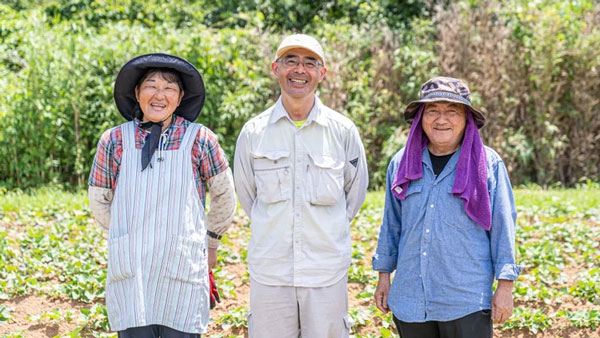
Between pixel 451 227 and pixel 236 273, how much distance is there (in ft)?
9.47

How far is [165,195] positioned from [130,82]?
22.9 inches

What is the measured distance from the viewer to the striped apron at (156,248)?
9.65 feet

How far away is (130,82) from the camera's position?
3180mm

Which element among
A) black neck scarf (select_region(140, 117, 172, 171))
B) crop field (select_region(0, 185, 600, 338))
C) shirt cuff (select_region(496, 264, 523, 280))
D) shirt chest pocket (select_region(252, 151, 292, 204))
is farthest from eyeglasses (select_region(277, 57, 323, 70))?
crop field (select_region(0, 185, 600, 338))

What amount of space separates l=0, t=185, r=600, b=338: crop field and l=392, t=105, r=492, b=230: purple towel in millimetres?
1453

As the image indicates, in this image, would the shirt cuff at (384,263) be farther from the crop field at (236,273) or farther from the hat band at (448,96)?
the crop field at (236,273)

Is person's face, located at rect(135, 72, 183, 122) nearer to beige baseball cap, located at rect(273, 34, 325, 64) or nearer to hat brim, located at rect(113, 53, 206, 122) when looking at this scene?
hat brim, located at rect(113, 53, 206, 122)

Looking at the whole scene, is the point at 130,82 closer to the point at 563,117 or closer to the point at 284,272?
the point at 284,272

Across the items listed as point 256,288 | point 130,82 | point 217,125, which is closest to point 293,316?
point 256,288

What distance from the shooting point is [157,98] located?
3080 mm

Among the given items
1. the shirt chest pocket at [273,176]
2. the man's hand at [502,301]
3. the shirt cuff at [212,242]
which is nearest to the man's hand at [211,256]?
the shirt cuff at [212,242]

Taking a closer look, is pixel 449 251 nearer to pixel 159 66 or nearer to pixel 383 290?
pixel 383 290

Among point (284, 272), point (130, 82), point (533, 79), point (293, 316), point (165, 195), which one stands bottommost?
point (293, 316)

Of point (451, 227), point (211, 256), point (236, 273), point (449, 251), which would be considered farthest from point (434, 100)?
point (236, 273)
